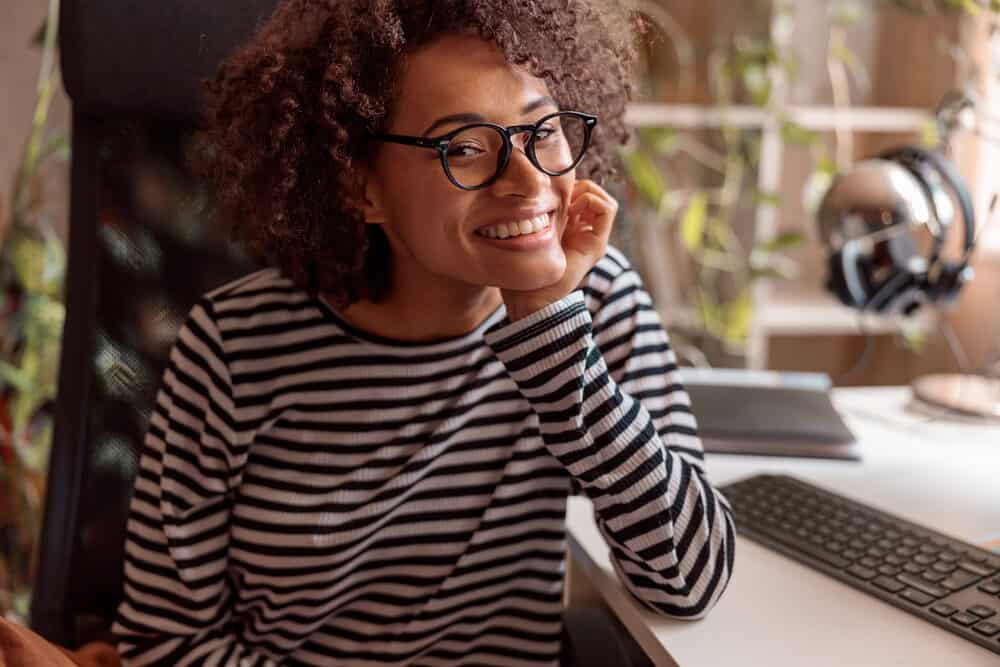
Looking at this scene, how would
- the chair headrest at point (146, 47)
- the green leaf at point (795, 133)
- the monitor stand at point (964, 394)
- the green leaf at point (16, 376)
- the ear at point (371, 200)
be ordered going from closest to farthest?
1. the ear at point (371, 200)
2. the chair headrest at point (146, 47)
3. the monitor stand at point (964, 394)
4. the green leaf at point (16, 376)
5. the green leaf at point (795, 133)

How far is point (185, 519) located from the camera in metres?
0.86

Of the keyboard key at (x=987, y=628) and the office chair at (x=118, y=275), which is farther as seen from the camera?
the office chair at (x=118, y=275)

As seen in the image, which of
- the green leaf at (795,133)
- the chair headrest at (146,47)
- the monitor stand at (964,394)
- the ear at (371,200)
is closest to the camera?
the ear at (371,200)

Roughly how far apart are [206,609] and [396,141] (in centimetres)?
47

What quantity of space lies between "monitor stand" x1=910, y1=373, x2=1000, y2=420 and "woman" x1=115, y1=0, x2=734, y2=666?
1.76ft

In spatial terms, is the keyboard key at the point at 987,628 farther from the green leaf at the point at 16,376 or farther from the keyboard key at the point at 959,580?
the green leaf at the point at 16,376

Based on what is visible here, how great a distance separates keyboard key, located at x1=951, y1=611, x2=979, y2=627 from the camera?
715 mm

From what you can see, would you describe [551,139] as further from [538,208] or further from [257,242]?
[257,242]

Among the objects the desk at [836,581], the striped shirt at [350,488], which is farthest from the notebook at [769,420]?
the striped shirt at [350,488]

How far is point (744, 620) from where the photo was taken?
29.8 inches

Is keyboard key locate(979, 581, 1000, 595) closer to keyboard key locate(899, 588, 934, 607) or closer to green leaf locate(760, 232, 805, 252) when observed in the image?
keyboard key locate(899, 588, 934, 607)

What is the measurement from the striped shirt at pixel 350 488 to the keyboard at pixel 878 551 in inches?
3.2

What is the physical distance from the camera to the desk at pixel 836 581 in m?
0.71

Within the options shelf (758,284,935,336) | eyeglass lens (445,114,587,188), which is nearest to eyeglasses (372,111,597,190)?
eyeglass lens (445,114,587,188)
